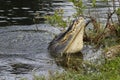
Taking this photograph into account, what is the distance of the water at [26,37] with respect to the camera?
10578mm

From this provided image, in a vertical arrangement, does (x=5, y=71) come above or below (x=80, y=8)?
below

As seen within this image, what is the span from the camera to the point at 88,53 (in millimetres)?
11984

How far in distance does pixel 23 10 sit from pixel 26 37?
13.4 ft

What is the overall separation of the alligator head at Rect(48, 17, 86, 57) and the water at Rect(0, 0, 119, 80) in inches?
9.4

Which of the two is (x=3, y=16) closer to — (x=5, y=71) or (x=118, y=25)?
(x=118, y=25)

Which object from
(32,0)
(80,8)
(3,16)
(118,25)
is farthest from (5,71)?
(32,0)

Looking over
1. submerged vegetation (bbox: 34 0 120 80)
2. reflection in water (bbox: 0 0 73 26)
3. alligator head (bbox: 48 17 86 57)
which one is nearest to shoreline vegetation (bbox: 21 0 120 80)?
submerged vegetation (bbox: 34 0 120 80)

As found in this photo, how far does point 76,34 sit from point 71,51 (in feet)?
1.65

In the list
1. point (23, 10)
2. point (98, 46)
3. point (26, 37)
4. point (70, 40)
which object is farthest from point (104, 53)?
point (23, 10)

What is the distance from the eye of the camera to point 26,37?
13820 mm

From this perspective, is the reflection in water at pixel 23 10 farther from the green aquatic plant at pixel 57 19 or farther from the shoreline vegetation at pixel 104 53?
the green aquatic plant at pixel 57 19

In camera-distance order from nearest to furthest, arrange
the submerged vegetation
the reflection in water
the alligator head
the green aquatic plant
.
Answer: the submerged vegetation → the alligator head → the green aquatic plant → the reflection in water

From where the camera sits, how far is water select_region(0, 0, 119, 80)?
1058 cm

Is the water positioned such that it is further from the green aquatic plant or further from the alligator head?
the green aquatic plant
